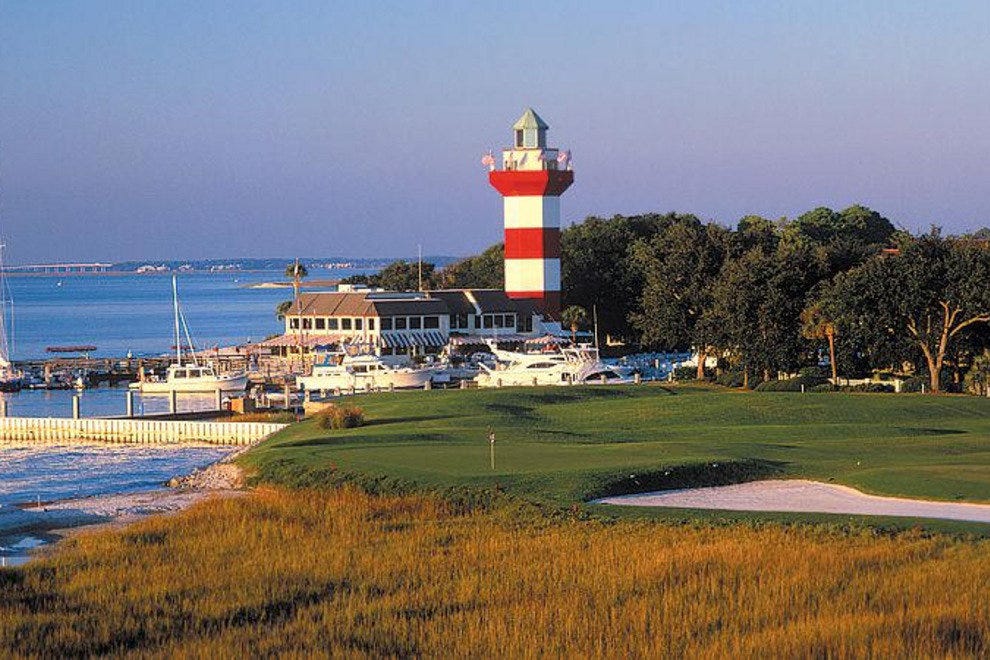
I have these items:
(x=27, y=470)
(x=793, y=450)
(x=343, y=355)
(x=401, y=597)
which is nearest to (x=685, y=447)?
(x=793, y=450)

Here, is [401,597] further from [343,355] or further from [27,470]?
[343,355]

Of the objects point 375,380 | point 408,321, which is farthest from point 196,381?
point 408,321

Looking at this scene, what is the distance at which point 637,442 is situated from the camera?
36688 millimetres

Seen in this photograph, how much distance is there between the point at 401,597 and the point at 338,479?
11.1 meters

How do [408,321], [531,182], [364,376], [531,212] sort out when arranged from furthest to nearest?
[408,321]
[531,212]
[531,182]
[364,376]

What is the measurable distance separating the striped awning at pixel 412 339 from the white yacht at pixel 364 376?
34.1 feet

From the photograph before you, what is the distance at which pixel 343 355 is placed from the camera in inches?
3039

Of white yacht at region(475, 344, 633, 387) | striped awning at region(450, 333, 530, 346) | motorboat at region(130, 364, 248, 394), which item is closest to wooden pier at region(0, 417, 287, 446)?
white yacht at region(475, 344, 633, 387)

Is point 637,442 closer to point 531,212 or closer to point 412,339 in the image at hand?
point 531,212

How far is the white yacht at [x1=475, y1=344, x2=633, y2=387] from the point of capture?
70000mm

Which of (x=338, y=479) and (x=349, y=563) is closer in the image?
(x=349, y=563)

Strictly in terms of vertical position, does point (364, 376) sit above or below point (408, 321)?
below

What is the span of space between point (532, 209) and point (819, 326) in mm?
25589

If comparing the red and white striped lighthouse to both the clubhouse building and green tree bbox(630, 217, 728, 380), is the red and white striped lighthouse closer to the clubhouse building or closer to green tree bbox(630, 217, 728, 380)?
the clubhouse building
